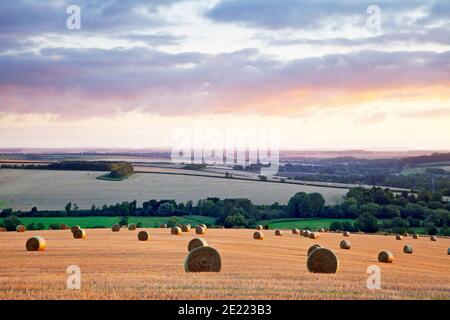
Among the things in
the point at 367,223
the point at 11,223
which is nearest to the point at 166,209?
the point at 11,223

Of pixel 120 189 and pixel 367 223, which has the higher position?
pixel 120 189

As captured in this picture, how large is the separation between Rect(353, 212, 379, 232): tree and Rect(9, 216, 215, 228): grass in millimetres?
15134

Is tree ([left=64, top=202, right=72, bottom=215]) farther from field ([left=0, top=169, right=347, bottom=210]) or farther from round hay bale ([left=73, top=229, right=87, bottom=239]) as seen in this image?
round hay bale ([left=73, top=229, right=87, bottom=239])

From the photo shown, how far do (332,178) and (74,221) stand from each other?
42.9m

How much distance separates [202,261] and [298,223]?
46.7m

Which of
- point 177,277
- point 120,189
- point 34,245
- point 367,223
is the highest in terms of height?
point 120,189

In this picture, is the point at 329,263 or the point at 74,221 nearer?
the point at 329,263

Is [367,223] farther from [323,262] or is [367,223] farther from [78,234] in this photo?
[323,262]

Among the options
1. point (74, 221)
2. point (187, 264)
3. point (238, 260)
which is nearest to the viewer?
point (187, 264)

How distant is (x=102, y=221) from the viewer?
61875mm

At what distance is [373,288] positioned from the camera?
16.5 metres

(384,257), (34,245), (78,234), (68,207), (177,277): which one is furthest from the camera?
(68,207)

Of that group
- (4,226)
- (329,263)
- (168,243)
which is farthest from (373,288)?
(4,226)
